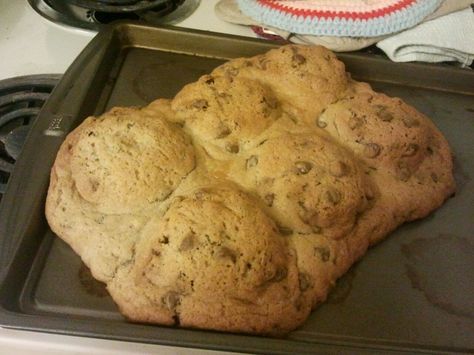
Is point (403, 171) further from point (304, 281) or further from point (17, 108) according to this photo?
point (17, 108)

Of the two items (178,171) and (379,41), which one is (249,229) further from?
(379,41)

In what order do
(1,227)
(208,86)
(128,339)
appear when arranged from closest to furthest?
(128,339) → (1,227) → (208,86)

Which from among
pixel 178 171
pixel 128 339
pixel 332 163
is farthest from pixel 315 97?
pixel 128 339

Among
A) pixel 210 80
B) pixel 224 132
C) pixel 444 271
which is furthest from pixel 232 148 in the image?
pixel 444 271

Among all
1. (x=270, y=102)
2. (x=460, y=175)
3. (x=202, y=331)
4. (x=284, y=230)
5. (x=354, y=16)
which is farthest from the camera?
(x=354, y=16)

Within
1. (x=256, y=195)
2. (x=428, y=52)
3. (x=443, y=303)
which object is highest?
(x=428, y=52)

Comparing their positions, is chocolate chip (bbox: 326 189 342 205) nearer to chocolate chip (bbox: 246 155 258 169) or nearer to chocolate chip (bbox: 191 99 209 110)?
chocolate chip (bbox: 246 155 258 169)

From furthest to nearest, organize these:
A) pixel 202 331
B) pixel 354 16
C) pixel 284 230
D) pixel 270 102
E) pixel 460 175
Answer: pixel 354 16, pixel 460 175, pixel 270 102, pixel 284 230, pixel 202 331

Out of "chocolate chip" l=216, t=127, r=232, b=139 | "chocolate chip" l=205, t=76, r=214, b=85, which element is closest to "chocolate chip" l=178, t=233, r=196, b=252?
"chocolate chip" l=216, t=127, r=232, b=139

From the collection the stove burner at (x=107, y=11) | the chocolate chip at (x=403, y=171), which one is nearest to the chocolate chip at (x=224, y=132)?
the chocolate chip at (x=403, y=171)
